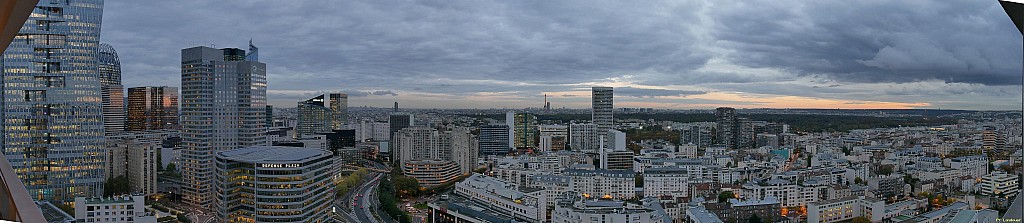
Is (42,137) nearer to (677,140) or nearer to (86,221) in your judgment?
(86,221)

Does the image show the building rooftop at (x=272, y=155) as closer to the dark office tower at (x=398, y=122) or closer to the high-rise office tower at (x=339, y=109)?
the dark office tower at (x=398, y=122)

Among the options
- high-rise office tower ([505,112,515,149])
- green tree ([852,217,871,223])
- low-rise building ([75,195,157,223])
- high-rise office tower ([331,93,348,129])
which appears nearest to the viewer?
low-rise building ([75,195,157,223])

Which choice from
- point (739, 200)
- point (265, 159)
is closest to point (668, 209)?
point (739, 200)

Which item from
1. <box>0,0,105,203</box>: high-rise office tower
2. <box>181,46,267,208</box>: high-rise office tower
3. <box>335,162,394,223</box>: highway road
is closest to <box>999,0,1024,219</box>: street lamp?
<box>335,162,394,223</box>: highway road

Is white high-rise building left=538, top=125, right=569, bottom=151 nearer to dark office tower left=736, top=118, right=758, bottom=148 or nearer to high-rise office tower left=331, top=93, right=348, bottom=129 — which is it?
dark office tower left=736, top=118, right=758, bottom=148

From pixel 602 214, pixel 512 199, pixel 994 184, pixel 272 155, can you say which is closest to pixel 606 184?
pixel 512 199

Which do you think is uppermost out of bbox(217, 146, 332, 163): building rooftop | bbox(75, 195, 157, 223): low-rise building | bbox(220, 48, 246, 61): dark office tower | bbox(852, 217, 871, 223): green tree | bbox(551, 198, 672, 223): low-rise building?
bbox(220, 48, 246, 61): dark office tower
